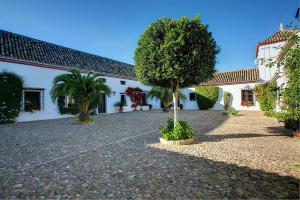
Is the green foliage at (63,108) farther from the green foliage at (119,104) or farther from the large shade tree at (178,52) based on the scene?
the large shade tree at (178,52)

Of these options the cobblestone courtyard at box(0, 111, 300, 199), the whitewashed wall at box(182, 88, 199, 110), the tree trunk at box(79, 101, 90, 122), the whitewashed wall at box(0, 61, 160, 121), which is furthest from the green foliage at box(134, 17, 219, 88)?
the whitewashed wall at box(182, 88, 199, 110)

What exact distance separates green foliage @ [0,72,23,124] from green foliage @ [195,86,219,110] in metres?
19.4

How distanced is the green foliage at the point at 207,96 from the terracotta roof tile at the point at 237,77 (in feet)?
3.85

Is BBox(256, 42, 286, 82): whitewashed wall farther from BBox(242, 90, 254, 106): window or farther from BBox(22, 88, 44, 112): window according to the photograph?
BBox(22, 88, 44, 112): window

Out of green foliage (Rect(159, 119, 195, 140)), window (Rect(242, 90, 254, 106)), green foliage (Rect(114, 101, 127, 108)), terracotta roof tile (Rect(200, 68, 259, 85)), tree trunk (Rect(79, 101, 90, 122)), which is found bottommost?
green foliage (Rect(159, 119, 195, 140))

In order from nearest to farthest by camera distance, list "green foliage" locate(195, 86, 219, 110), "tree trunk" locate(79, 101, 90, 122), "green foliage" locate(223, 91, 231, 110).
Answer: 1. "tree trunk" locate(79, 101, 90, 122)
2. "green foliage" locate(223, 91, 231, 110)
3. "green foliage" locate(195, 86, 219, 110)

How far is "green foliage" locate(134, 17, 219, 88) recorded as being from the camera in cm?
731

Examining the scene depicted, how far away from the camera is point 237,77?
26.8 m

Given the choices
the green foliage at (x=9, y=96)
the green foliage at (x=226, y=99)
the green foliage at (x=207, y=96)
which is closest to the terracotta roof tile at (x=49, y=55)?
the green foliage at (x=9, y=96)

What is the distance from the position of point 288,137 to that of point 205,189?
6.22m

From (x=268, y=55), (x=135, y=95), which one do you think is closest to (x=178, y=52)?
(x=268, y=55)

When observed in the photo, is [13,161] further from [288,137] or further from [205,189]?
[288,137]

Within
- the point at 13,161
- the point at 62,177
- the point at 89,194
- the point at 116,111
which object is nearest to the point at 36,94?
the point at 116,111

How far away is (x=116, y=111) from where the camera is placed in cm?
2409
